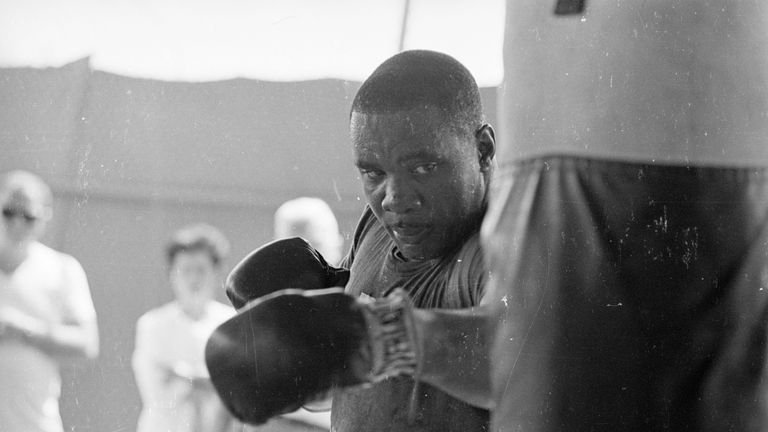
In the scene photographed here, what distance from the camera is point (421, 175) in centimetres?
42

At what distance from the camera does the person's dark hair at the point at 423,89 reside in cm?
41

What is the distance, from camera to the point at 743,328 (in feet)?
2.00

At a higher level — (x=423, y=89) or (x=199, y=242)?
(x=423, y=89)

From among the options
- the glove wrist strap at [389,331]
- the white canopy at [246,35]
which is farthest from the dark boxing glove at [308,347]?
the white canopy at [246,35]

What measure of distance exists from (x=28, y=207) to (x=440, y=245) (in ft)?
1.15

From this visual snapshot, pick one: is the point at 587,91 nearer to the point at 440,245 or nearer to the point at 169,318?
the point at 440,245

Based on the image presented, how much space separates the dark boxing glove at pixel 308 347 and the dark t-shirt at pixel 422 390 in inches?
1.9

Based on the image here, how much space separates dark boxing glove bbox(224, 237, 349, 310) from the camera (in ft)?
1.70

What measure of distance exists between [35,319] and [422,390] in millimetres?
326

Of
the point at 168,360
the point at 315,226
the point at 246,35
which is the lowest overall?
the point at 168,360

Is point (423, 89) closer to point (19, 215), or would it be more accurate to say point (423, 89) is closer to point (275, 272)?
point (275, 272)

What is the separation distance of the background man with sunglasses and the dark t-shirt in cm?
24

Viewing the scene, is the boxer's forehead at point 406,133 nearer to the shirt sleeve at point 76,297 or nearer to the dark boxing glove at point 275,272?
the dark boxing glove at point 275,272

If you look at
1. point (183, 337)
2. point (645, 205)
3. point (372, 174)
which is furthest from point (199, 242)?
point (645, 205)
